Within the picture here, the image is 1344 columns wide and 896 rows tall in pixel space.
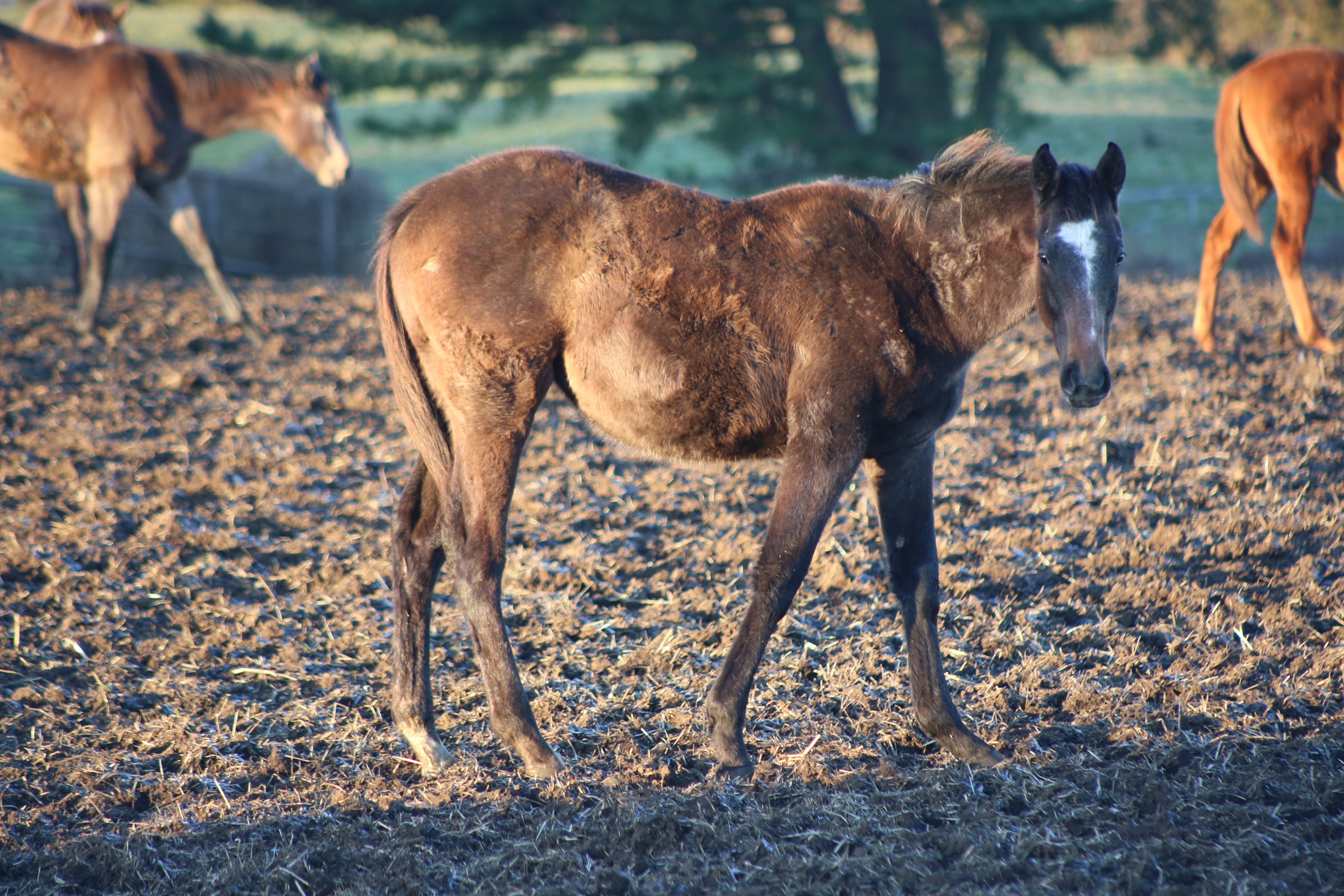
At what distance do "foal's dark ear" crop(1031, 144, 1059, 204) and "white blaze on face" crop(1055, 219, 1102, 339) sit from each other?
0.13 meters

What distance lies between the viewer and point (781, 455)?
373cm

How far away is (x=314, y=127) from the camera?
368 inches

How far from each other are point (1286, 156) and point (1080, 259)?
18.6ft

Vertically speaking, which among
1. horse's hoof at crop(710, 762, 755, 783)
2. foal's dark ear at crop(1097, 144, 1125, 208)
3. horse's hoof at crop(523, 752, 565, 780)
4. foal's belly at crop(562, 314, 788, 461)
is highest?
foal's dark ear at crop(1097, 144, 1125, 208)

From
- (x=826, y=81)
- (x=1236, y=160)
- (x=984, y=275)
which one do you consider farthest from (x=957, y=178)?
(x=826, y=81)

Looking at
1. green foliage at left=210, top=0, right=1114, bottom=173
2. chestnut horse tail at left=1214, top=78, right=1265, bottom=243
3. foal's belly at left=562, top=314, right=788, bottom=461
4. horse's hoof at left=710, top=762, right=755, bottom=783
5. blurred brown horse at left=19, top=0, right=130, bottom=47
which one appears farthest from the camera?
green foliage at left=210, top=0, right=1114, bottom=173

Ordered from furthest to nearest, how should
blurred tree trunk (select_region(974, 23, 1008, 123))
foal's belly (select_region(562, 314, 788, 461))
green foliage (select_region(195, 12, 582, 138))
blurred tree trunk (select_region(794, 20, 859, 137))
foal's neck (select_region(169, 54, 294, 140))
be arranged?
1. blurred tree trunk (select_region(974, 23, 1008, 123))
2. blurred tree trunk (select_region(794, 20, 859, 137))
3. green foliage (select_region(195, 12, 582, 138))
4. foal's neck (select_region(169, 54, 294, 140))
5. foal's belly (select_region(562, 314, 788, 461))

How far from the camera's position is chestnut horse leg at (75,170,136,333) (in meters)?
8.45

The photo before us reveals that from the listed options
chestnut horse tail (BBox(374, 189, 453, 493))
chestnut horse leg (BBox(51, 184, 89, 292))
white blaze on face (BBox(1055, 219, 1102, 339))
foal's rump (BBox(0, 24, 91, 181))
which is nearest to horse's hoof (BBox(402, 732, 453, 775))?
chestnut horse tail (BBox(374, 189, 453, 493))

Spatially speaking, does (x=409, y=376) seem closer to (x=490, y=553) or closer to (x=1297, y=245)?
(x=490, y=553)

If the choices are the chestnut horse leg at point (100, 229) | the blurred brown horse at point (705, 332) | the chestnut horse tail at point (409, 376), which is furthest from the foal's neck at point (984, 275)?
the chestnut horse leg at point (100, 229)

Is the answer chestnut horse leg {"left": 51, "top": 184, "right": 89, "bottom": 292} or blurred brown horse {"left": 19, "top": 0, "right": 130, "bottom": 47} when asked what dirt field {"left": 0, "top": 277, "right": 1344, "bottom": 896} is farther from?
blurred brown horse {"left": 19, "top": 0, "right": 130, "bottom": 47}

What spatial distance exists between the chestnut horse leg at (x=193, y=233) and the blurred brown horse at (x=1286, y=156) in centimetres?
826

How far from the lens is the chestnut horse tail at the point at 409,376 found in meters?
3.71
